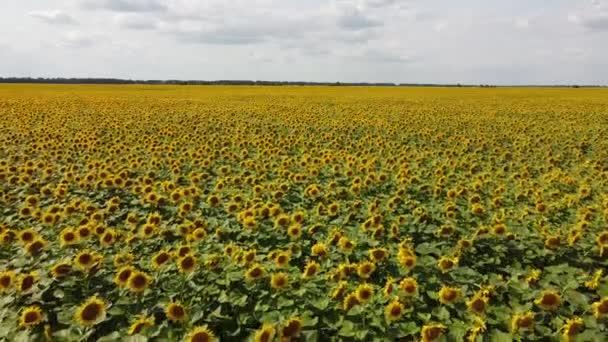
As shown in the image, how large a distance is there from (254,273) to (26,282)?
2.14m

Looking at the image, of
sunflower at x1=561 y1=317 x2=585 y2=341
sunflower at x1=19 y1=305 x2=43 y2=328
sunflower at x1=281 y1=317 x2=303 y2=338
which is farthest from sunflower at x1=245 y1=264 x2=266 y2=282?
sunflower at x1=561 y1=317 x2=585 y2=341

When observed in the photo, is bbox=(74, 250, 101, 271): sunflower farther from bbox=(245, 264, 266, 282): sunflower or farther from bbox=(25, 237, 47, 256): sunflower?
bbox=(245, 264, 266, 282): sunflower

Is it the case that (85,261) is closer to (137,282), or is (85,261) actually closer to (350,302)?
(137,282)

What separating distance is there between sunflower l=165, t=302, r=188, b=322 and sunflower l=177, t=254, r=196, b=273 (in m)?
0.74

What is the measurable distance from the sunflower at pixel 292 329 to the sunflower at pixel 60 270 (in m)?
2.47

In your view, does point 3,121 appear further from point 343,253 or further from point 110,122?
point 343,253

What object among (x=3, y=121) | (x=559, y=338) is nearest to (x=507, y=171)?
(x=559, y=338)

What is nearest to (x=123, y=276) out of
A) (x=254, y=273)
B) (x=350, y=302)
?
(x=254, y=273)

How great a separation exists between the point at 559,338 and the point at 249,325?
8.51ft

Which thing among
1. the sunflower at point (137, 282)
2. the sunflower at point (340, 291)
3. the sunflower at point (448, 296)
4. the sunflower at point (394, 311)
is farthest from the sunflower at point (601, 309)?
the sunflower at point (137, 282)

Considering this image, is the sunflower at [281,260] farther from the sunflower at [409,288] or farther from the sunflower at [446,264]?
the sunflower at [446,264]

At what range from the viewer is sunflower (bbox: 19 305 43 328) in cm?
421

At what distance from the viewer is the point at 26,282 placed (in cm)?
479

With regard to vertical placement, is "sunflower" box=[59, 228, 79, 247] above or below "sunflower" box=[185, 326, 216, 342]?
above
